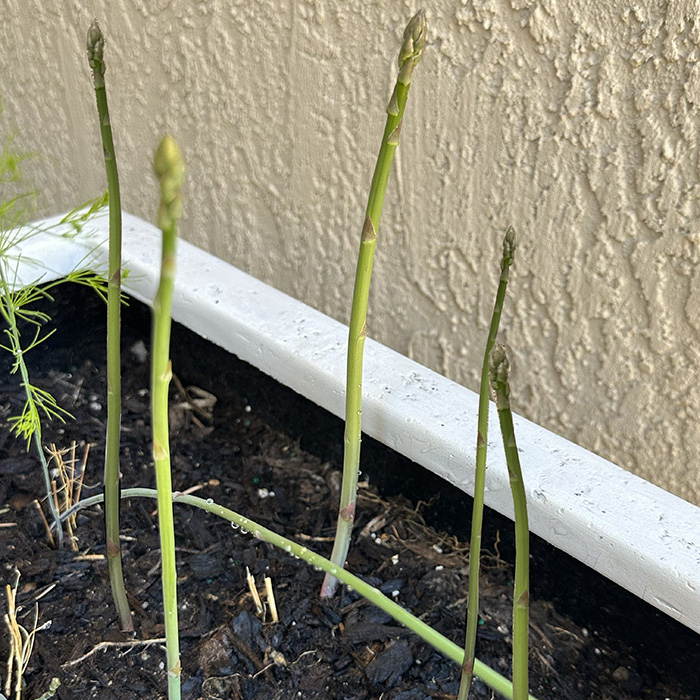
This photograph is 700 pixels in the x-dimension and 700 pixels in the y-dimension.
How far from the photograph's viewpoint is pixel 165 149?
26 cm

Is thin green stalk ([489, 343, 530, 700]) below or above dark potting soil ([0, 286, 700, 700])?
above

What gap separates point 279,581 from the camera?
0.69 metres

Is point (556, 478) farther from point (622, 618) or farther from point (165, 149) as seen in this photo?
point (165, 149)

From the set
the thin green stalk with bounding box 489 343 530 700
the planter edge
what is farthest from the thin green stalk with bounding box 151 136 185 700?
the planter edge

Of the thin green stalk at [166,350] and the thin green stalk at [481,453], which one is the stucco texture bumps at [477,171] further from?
the thin green stalk at [166,350]

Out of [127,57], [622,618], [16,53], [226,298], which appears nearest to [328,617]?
[622,618]

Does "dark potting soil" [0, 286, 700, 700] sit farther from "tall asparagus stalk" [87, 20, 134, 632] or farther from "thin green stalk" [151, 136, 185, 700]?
"thin green stalk" [151, 136, 185, 700]

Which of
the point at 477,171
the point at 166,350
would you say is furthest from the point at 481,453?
the point at 477,171

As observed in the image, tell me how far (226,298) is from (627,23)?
457 millimetres

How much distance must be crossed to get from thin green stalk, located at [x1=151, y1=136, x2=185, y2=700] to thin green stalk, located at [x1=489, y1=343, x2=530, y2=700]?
14 cm

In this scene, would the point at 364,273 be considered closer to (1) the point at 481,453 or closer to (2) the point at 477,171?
(1) the point at 481,453

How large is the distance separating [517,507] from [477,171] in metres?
0.56

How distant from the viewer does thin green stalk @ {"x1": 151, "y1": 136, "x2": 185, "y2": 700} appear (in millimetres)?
257

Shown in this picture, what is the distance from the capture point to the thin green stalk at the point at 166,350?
26cm
